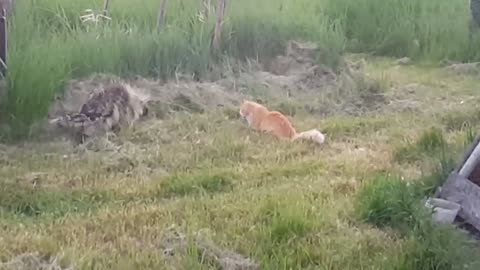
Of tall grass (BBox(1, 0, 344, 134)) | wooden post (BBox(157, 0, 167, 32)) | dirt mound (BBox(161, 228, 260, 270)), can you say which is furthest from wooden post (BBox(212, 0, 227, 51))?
dirt mound (BBox(161, 228, 260, 270))

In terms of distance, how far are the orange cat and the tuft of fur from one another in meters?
0.78

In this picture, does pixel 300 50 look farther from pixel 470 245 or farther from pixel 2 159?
pixel 470 245

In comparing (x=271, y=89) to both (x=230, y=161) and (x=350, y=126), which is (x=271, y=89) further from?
(x=230, y=161)

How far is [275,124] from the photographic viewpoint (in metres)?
6.38

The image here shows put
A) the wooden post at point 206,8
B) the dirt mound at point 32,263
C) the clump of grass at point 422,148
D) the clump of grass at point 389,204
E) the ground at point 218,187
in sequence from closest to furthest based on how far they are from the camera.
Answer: the dirt mound at point 32,263
the ground at point 218,187
the clump of grass at point 389,204
the clump of grass at point 422,148
the wooden post at point 206,8

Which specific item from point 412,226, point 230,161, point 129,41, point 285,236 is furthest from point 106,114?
point 412,226

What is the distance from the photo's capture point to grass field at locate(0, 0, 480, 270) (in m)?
4.20

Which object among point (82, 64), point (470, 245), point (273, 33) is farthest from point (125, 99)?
point (470, 245)

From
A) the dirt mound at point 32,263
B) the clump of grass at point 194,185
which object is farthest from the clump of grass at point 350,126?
the dirt mound at point 32,263

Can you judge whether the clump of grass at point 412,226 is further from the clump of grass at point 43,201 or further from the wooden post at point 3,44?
the wooden post at point 3,44

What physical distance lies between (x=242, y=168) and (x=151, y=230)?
1.31 metres

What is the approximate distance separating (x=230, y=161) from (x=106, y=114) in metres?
1.01

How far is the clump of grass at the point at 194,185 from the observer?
511 cm

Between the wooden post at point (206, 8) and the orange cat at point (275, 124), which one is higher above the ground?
the wooden post at point (206, 8)
